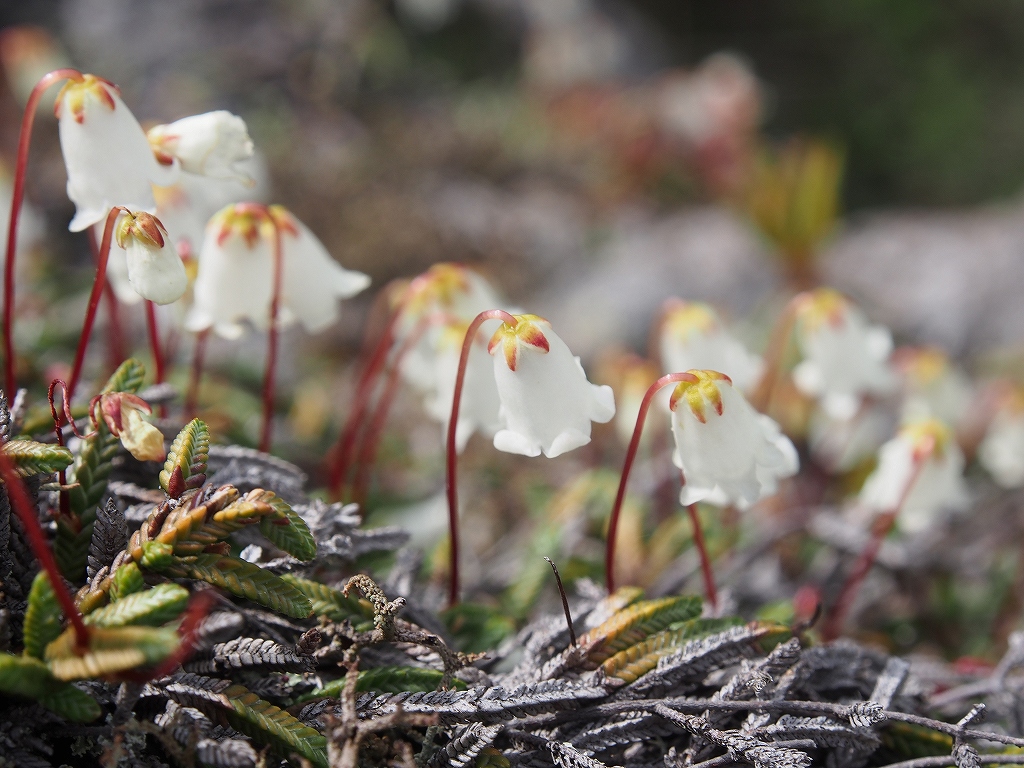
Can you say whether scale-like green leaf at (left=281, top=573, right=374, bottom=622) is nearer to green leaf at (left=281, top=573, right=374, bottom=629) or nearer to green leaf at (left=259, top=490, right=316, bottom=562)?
green leaf at (left=281, top=573, right=374, bottom=629)

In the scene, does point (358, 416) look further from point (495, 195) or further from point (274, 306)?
point (495, 195)

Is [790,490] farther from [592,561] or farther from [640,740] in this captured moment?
[640,740]

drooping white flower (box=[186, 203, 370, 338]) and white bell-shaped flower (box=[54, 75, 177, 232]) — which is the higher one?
white bell-shaped flower (box=[54, 75, 177, 232])

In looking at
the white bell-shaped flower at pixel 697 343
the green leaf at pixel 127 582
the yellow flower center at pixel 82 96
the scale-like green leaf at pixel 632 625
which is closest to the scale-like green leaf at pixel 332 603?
the green leaf at pixel 127 582

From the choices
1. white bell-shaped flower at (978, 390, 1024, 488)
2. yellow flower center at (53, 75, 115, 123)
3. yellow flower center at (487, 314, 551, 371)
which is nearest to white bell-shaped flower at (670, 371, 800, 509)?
yellow flower center at (487, 314, 551, 371)

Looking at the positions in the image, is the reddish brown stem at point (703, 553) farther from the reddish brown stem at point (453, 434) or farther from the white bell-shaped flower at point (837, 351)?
the white bell-shaped flower at point (837, 351)

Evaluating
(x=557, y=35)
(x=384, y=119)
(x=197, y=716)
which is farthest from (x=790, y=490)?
(x=557, y=35)

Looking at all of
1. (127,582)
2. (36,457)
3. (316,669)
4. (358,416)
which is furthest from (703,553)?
(36,457)
